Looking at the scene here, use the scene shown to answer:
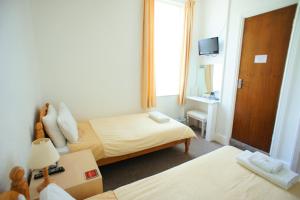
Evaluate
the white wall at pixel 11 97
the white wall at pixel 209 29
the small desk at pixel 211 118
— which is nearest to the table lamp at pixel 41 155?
the white wall at pixel 11 97

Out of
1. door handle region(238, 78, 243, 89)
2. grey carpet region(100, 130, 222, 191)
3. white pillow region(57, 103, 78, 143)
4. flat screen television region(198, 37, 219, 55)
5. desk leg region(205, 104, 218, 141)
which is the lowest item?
grey carpet region(100, 130, 222, 191)

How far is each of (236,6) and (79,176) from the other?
3538mm

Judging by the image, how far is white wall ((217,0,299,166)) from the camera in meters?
2.38

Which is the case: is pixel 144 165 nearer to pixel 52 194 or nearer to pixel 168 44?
pixel 52 194

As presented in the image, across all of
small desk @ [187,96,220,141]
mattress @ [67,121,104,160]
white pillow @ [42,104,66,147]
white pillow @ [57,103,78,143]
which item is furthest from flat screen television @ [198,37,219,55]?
white pillow @ [42,104,66,147]

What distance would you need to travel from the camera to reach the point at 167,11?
3.38 meters

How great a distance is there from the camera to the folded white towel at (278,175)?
129 cm

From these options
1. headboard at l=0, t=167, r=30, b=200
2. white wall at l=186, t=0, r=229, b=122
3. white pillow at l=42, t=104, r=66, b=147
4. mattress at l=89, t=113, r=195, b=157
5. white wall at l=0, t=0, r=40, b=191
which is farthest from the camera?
white wall at l=186, t=0, r=229, b=122

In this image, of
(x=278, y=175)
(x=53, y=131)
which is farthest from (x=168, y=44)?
(x=278, y=175)

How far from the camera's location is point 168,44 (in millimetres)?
3523

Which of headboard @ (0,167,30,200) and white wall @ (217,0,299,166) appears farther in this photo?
white wall @ (217,0,299,166)

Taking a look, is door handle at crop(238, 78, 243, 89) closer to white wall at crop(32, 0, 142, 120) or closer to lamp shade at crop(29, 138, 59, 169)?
white wall at crop(32, 0, 142, 120)

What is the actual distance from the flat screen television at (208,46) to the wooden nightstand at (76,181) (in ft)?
9.90

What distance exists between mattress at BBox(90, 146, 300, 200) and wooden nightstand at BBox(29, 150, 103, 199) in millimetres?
185
